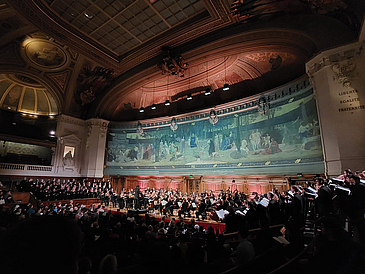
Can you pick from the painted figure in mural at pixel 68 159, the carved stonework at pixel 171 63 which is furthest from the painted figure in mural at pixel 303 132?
the painted figure in mural at pixel 68 159

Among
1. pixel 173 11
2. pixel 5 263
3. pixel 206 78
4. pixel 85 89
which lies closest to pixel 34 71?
pixel 85 89

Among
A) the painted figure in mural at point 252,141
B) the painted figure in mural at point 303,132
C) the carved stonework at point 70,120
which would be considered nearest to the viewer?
the painted figure in mural at point 303,132

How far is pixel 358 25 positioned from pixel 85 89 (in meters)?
20.2

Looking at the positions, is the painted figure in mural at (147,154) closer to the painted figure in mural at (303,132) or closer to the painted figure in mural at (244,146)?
the painted figure in mural at (244,146)

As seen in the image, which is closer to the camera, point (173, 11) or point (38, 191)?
point (173, 11)

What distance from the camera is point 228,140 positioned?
1658cm

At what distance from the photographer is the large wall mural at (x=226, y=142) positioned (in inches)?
482

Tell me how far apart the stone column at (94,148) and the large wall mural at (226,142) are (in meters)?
1.05

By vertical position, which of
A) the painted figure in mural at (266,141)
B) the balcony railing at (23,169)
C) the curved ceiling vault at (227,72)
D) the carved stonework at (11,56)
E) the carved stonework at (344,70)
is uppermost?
the carved stonework at (11,56)

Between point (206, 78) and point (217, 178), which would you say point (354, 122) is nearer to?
point (217, 178)

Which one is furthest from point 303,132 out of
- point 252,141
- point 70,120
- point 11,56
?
point 11,56

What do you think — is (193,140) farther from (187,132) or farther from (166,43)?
(166,43)

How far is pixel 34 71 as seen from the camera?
Answer: 17.7 meters

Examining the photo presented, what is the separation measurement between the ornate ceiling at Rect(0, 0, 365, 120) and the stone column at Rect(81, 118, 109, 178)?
46.2 inches
